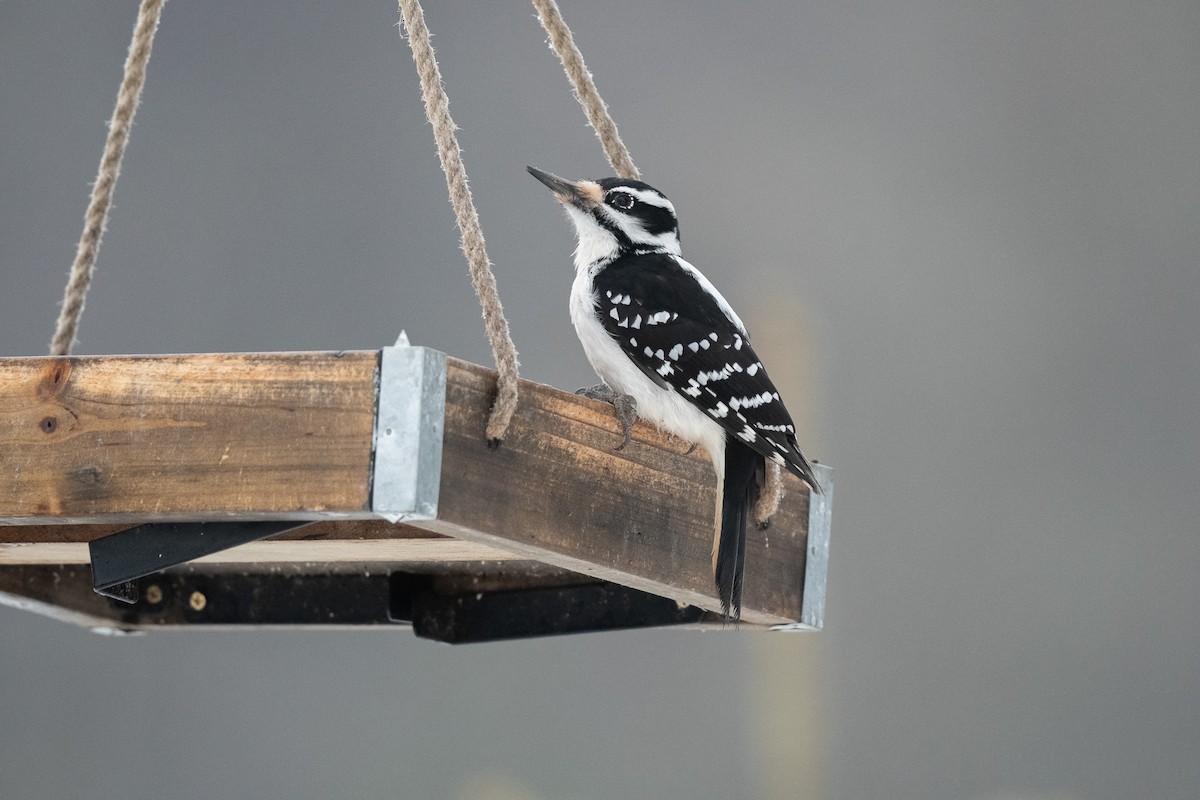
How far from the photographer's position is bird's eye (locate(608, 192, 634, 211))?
185 centimetres

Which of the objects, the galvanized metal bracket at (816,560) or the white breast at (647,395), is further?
the galvanized metal bracket at (816,560)

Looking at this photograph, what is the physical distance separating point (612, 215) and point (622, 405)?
0.41 meters

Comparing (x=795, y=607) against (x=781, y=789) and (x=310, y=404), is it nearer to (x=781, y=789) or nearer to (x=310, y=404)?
(x=310, y=404)

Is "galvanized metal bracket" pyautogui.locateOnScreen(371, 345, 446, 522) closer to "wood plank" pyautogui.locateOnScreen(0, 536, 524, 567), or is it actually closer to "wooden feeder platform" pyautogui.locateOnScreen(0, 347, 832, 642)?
"wooden feeder platform" pyautogui.locateOnScreen(0, 347, 832, 642)

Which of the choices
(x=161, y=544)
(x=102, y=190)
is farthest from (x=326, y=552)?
(x=102, y=190)

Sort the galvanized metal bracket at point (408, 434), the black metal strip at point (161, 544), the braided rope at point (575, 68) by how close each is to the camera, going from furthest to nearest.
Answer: the braided rope at point (575, 68) → the black metal strip at point (161, 544) → the galvanized metal bracket at point (408, 434)

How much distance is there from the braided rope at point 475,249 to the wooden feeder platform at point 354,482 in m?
0.02

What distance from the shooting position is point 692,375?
1.61m

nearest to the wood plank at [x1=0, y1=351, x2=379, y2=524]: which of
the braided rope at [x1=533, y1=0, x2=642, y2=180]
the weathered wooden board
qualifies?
the weathered wooden board

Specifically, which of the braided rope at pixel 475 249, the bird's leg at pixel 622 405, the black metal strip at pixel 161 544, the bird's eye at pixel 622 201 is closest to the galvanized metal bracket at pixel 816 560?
the bird's leg at pixel 622 405

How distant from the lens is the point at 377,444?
1.24 meters

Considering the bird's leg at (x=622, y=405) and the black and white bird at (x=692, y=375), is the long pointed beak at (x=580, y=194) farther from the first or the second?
the bird's leg at (x=622, y=405)

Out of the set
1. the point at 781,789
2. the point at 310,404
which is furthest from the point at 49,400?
the point at 781,789

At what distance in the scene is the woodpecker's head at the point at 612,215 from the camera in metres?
1.86
